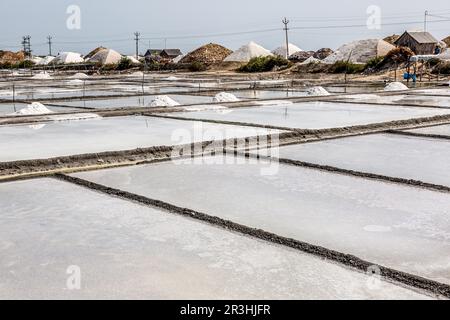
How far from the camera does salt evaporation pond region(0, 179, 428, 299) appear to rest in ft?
9.32

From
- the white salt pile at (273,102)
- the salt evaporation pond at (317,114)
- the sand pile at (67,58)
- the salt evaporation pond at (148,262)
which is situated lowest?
the salt evaporation pond at (148,262)

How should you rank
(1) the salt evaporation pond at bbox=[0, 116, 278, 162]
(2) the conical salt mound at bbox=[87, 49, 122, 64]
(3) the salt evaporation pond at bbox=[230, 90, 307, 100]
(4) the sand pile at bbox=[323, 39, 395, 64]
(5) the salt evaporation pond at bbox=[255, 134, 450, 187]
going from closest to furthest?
1. (5) the salt evaporation pond at bbox=[255, 134, 450, 187]
2. (1) the salt evaporation pond at bbox=[0, 116, 278, 162]
3. (3) the salt evaporation pond at bbox=[230, 90, 307, 100]
4. (4) the sand pile at bbox=[323, 39, 395, 64]
5. (2) the conical salt mound at bbox=[87, 49, 122, 64]

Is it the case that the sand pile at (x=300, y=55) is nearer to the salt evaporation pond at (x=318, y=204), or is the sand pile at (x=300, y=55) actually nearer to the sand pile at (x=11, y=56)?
the sand pile at (x=11, y=56)

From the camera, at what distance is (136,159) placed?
21.2 feet

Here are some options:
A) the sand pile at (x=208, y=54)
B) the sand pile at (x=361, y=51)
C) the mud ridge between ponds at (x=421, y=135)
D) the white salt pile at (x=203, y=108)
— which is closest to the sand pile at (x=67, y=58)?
the sand pile at (x=208, y=54)

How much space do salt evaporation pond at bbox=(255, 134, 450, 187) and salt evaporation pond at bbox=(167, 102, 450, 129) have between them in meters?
1.26

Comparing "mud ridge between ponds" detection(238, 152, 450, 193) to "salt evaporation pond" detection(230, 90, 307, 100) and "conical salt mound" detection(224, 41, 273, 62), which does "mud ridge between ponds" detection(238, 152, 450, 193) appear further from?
"conical salt mound" detection(224, 41, 273, 62)

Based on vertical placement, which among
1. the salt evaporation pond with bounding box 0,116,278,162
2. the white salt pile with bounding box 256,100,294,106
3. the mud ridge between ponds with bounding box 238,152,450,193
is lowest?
the mud ridge between ponds with bounding box 238,152,450,193

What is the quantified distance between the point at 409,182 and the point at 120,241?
2.75m

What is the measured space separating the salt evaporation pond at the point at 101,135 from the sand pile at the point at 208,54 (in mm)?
38746

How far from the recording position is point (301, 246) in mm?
3490

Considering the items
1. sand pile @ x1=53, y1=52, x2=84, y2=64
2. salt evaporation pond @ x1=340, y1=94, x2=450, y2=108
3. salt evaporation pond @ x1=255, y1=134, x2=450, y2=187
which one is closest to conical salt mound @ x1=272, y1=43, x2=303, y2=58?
sand pile @ x1=53, y1=52, x2=84, y2=64

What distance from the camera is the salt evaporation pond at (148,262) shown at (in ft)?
9.32
